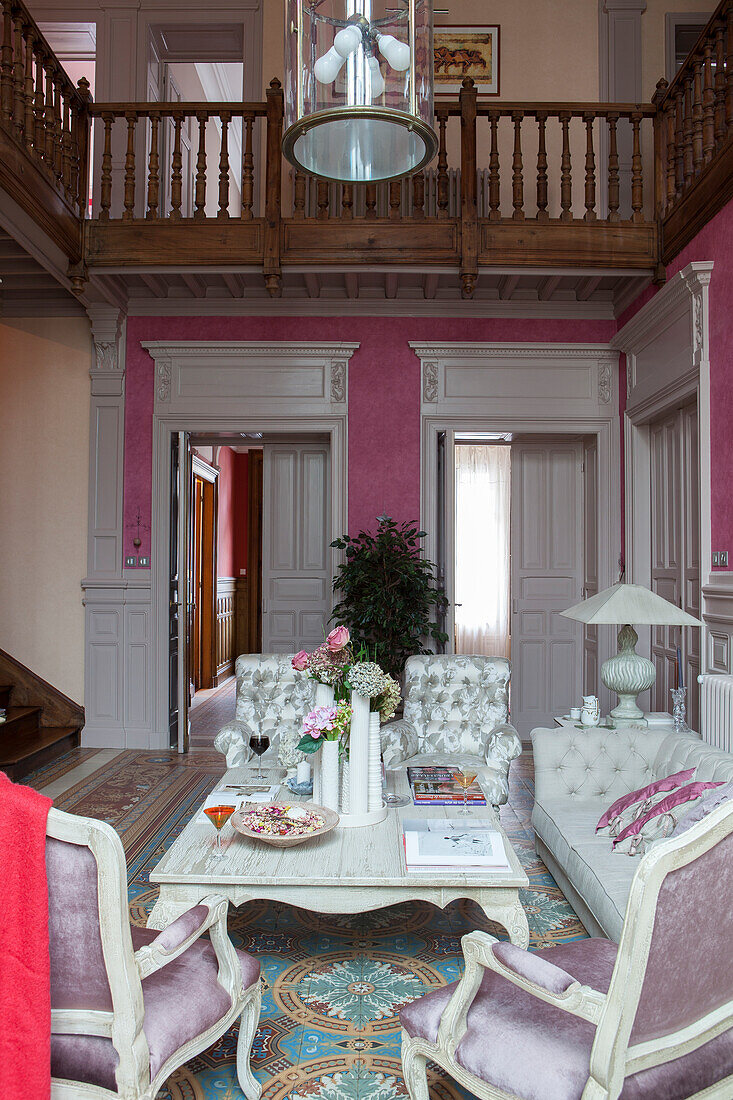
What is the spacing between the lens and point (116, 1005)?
1.60 metres

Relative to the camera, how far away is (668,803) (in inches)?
109

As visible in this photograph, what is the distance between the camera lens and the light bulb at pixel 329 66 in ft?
7.78

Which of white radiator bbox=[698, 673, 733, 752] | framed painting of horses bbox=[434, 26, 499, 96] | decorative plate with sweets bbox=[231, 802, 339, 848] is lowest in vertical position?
decorative plate with sweets bbox=[231, 802, 339, 848]

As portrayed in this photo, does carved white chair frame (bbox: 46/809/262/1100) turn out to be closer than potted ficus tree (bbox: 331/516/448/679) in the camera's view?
Yes

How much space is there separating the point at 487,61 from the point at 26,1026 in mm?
Result: 7446

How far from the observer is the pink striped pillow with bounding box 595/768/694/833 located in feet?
9.66

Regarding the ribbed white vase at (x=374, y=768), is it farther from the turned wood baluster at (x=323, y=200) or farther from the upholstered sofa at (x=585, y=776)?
the turned wood baluster at (x=323, y=200)

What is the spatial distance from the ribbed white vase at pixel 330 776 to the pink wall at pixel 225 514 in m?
7.35

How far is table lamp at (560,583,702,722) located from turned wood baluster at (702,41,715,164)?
257 cm

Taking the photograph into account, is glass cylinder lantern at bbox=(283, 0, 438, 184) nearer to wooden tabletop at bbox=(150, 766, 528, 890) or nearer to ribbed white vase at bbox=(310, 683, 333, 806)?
ribbed white vase at bbox=(310, 683, 333, 806)

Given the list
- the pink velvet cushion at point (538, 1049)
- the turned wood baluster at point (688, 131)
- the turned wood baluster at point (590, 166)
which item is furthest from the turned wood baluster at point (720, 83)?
the pink velvet cushion at point (538, 1049)

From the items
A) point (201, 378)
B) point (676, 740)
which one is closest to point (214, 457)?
point (201, 378)

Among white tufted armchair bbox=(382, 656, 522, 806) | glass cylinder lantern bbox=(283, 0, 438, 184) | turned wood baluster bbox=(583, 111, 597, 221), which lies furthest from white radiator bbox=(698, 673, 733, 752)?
turned wood baluster bbox=(583, 111, 597, 221)

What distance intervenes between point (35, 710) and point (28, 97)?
4.32 metres
